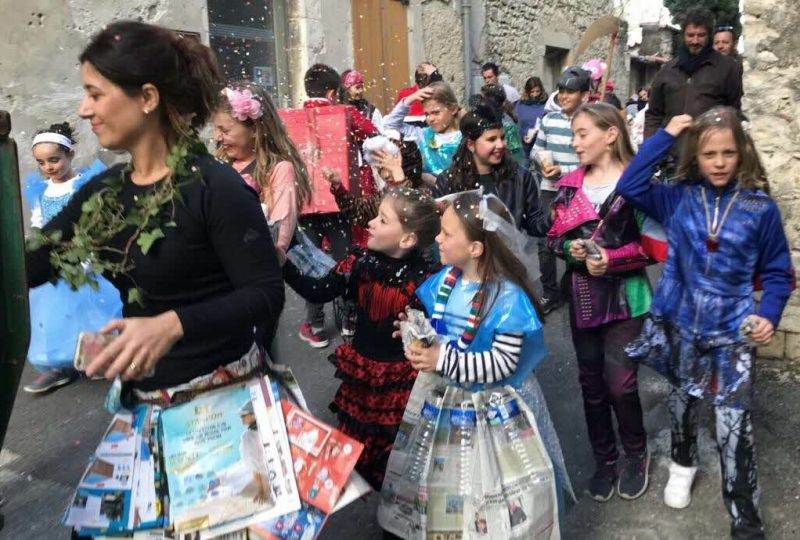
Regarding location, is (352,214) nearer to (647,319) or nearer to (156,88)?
(647,319)

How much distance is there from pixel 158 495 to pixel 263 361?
421mm

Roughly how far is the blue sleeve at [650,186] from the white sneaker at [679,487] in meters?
1.02

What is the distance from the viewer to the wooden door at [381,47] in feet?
31.0

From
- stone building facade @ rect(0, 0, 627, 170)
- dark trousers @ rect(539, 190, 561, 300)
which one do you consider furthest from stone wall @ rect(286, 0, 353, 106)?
dark trousers @ rect(539, 190, 561, 300)

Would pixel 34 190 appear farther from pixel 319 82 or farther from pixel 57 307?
pixel 319 82

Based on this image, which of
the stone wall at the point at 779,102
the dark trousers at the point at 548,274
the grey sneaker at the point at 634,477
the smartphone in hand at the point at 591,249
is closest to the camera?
the smartphone in hand at the point at 591,249

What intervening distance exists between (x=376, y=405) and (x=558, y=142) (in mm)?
3350

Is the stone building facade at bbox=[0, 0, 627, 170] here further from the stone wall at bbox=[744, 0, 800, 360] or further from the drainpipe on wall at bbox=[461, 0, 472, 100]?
the stone wall at bbox=[744, 0, 800, 360]

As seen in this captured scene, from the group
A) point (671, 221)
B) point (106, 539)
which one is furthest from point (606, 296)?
point (106, 539)

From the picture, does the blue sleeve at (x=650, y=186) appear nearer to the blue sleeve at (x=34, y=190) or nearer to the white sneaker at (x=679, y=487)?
the white sneaker at (x=679, y=487)

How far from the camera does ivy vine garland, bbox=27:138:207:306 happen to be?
1707 mm

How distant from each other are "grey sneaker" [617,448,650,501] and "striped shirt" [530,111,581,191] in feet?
8.53

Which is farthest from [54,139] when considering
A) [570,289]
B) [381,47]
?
[381,47]

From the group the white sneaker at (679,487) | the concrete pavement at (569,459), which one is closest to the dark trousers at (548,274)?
the concrete pavement at (569,459)
